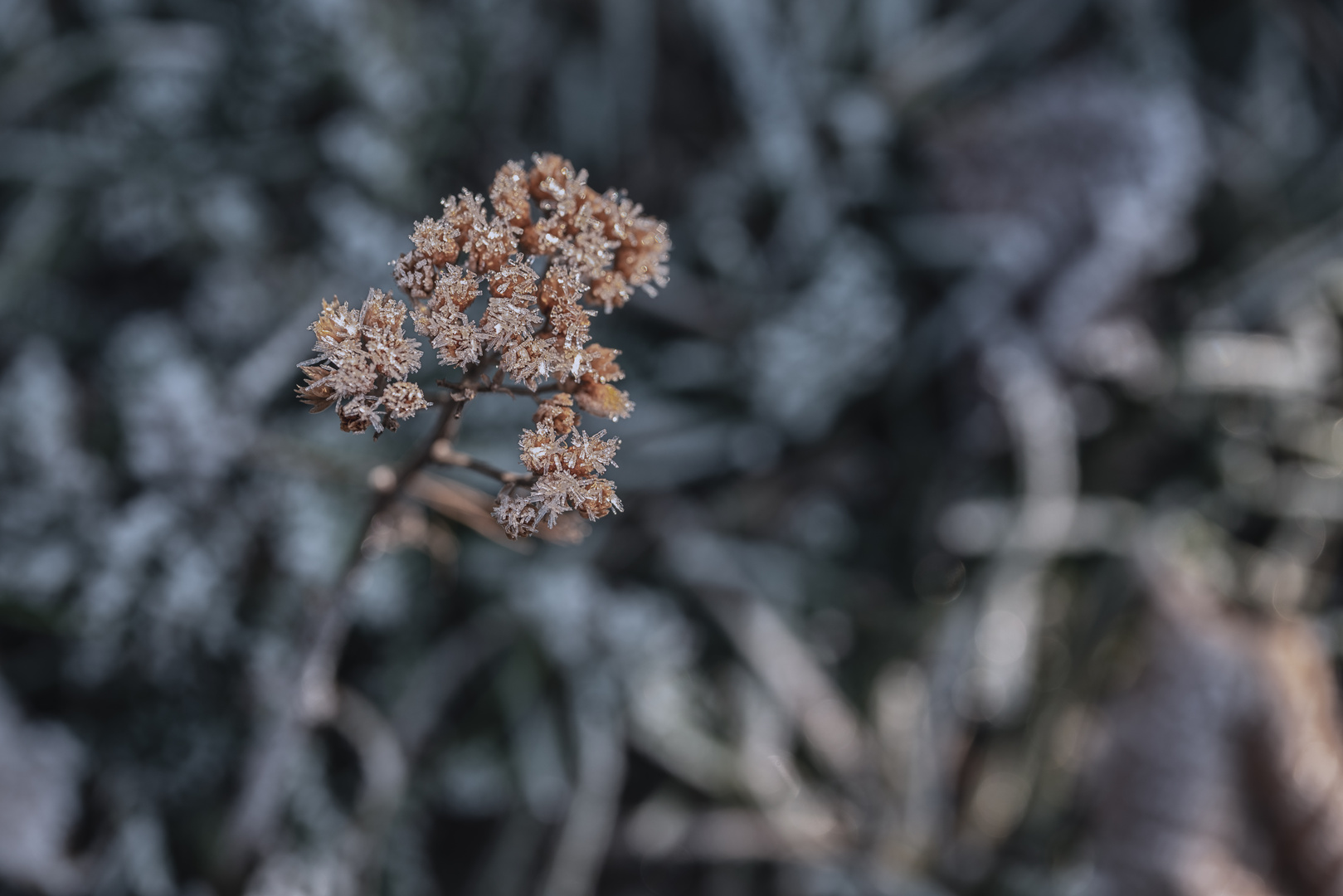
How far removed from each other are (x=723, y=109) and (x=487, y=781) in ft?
2.97

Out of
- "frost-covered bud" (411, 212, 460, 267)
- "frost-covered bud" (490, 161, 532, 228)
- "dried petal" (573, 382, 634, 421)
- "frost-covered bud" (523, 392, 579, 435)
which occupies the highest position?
"frost-covered bud" (490, 161, 532, 228)

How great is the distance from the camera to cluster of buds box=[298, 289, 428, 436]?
1.24ft

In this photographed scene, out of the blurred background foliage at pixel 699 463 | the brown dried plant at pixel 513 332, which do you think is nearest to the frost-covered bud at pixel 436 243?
the brown dried plant at pixel 513 332

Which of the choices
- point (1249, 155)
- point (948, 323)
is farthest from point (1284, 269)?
point (948, 323)

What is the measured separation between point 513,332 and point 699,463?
27.3 inches

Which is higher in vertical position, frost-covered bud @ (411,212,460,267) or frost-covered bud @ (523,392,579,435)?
frost-covered bud @ (411,212,460,267)

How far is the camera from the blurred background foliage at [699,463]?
0.85m

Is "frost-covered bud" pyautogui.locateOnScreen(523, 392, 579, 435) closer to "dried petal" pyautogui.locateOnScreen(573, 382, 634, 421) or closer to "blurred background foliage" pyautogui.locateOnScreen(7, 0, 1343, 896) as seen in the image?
"dried petal" pyautogui.locateOnScreen(573, 382, 634, 421)

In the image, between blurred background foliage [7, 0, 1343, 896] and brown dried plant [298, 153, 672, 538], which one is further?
blurred background foliage [7, 0, 1343, 896]

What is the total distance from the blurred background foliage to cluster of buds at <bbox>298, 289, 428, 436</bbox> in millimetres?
494

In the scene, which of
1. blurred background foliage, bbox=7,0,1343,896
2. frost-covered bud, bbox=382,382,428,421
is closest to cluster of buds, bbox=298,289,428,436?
frost-covered bud, bbox=382,382,428,421

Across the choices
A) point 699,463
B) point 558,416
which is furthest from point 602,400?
point 699,463

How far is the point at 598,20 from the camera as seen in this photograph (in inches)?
42.7

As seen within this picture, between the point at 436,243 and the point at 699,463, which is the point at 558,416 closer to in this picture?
the point at 436,243
